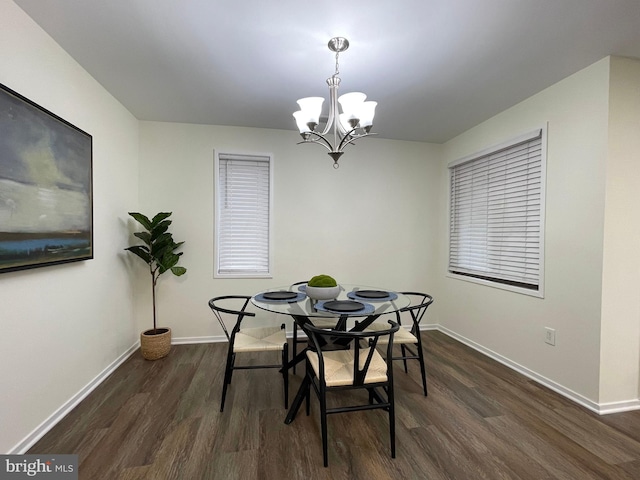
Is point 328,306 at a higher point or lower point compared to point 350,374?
higher

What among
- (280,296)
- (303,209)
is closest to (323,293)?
(280,296)

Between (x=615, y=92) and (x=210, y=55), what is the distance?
286 centimetres

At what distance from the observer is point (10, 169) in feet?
5.09

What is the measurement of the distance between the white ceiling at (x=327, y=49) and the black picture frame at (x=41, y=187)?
1.94ft

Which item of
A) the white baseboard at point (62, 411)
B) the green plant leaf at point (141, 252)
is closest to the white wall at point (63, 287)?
the white baseboard at point (62, 411)

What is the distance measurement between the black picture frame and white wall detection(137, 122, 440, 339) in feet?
3.63

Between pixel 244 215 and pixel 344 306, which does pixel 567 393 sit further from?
pixel 244 215

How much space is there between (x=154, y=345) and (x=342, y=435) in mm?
2074

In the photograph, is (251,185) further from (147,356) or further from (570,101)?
(570,101)

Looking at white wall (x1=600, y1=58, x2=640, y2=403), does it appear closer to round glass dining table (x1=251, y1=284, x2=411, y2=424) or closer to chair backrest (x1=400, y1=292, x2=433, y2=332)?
chair backrest (x1=400, y1=292, x2=433, y2=332)

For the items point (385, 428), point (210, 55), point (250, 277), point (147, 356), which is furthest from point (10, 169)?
point (385, 428)

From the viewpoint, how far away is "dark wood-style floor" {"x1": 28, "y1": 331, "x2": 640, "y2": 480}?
159cm

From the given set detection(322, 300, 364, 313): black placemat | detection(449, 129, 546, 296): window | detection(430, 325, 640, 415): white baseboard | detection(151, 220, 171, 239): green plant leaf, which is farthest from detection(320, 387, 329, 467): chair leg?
detection(151, 220, 171, 239): green plant leaf

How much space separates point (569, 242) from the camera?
2.33 metres
